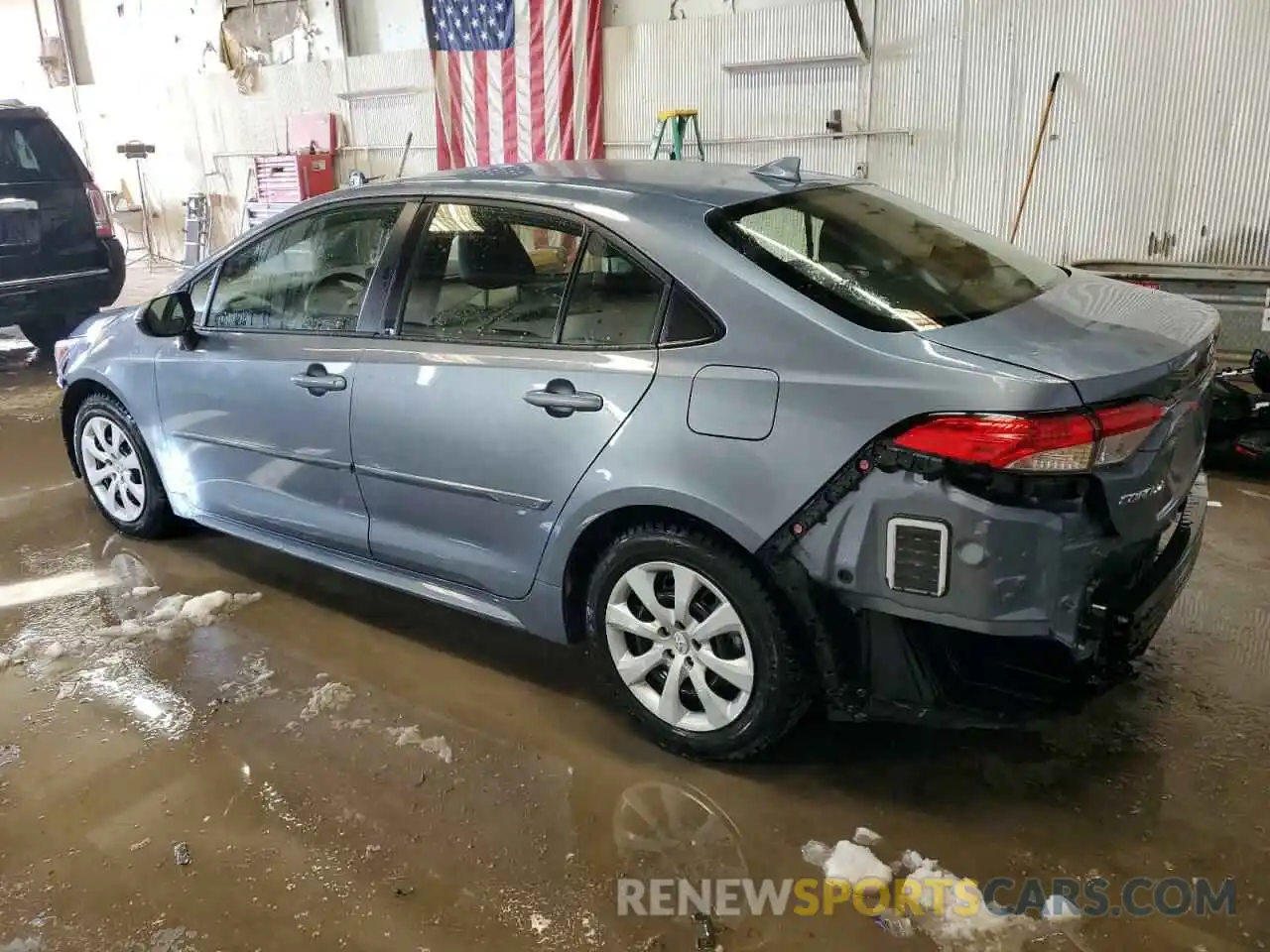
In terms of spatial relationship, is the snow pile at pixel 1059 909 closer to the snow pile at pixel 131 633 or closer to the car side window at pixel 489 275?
the car side window at pixel 489 275

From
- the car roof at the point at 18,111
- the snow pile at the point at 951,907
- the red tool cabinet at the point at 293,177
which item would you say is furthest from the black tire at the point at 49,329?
the snow pile at the point at 951,907

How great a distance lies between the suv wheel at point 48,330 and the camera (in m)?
7.62

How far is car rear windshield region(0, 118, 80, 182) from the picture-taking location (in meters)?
6.45

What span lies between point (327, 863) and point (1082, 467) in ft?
5.93

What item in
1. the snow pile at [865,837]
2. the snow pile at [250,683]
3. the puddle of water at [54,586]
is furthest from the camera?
the puddle of water at [54,586]

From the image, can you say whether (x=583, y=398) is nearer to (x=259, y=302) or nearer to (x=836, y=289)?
(x=836, y=289)

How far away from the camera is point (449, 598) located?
2814 millimetres

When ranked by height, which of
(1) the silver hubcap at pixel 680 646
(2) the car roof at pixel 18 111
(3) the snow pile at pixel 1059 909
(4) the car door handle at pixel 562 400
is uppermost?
(2) the car roof at pixel 18 111

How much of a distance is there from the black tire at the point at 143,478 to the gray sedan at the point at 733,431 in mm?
749

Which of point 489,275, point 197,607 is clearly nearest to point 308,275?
point 489,275

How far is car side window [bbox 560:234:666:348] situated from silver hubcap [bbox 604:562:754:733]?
1.86 ft

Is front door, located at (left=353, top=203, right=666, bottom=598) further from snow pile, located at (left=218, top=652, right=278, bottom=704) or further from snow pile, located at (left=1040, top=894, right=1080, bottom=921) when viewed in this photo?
snow pile, located at (left=1040, top=894, right=1080, bottom=921)

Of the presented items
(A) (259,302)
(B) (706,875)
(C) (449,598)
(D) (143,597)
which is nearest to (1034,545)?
(B) (706,875)

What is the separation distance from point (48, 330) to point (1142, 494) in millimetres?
8289
